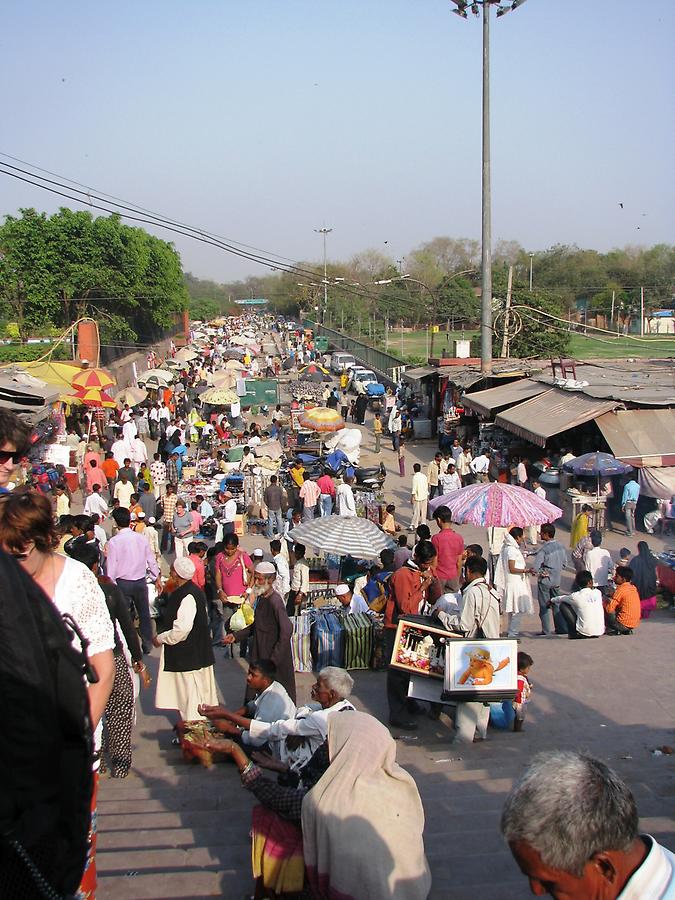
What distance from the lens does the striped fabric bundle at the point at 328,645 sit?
777 cm

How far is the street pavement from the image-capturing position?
4.15 m

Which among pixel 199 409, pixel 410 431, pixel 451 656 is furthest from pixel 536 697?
pixel 199 409

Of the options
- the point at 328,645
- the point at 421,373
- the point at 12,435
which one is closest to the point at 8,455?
the point at 12,435

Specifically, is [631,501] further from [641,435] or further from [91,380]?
[91,380]

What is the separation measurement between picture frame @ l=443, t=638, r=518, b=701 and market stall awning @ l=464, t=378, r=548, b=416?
47.1ft

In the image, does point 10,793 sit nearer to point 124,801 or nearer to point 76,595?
point 76,595

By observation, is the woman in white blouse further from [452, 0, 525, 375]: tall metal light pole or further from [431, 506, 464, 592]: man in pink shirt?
[452, 0, 525, 375]: tall metal light pole

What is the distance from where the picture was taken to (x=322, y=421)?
814 inches

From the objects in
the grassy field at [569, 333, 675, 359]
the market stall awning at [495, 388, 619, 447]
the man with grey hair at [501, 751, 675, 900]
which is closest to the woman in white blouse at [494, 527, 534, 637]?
the man with grey hair at [501, 751, 675, 900]

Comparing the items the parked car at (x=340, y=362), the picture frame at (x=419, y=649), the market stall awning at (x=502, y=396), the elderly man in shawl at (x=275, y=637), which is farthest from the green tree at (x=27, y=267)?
the picture frame at (x=419, y=649)

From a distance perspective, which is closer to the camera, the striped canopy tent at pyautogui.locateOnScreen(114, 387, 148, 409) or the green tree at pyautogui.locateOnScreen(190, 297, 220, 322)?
the striped canopy tent at pyautogui.locateOnScreen(114, 387, 148, 409)

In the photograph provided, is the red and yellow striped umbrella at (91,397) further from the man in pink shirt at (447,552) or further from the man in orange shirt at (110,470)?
the man in pink shirt at (447,552)

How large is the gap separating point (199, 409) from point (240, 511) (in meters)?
14.0

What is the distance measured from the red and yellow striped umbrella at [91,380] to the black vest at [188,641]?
1478cm
